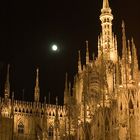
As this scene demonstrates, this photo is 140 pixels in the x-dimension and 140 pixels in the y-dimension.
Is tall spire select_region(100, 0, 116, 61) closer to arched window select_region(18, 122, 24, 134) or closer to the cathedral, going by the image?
the cathedral

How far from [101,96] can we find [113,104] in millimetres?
3359

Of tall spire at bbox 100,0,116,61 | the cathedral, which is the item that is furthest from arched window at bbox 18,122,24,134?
tall spire at bbox 100,0,116,61

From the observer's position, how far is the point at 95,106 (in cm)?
5312

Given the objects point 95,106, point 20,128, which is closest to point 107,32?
point 95,106

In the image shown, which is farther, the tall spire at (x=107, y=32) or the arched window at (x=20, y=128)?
the arched window at (x=20, y=128)

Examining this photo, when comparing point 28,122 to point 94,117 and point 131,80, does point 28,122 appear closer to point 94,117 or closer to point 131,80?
point 94,117

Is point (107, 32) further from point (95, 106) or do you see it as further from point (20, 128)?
point (20, 128)

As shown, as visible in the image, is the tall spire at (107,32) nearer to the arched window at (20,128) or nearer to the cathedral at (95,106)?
the cathedral at (95,106)

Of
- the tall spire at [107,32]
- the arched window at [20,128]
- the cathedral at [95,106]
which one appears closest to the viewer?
the cathedral at [95,106]

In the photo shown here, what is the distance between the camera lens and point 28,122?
63656 mm

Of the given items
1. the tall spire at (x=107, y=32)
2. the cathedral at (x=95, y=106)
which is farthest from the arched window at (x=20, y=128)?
the tall spire at (x=107, y=32)

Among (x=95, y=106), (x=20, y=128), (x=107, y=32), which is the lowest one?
(x=20, y=128)

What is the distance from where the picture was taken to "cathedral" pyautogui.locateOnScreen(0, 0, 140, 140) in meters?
46.8

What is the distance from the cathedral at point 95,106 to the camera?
153ft
